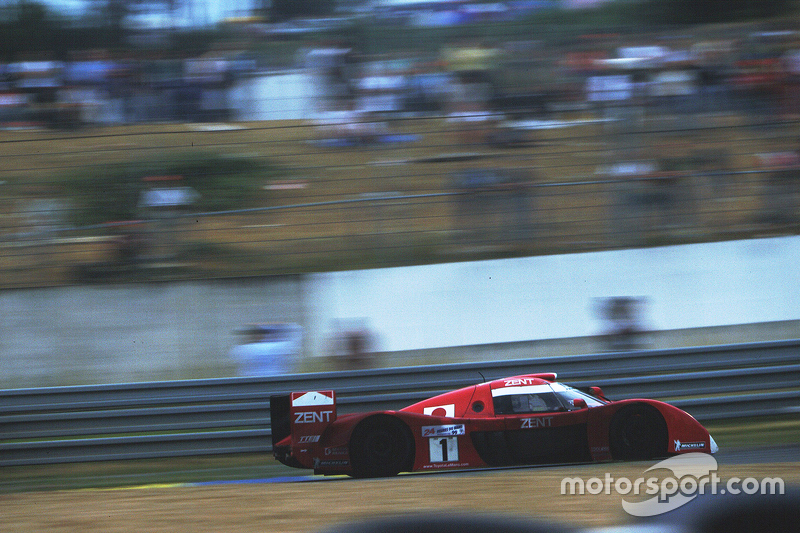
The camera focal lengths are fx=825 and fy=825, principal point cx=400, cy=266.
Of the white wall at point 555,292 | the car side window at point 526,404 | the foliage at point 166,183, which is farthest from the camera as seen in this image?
the foliage at point 166,183

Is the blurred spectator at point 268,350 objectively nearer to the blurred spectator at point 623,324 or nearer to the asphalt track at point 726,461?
the asphalt track at point 726,461

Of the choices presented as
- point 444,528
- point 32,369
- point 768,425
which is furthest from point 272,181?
point 444,528

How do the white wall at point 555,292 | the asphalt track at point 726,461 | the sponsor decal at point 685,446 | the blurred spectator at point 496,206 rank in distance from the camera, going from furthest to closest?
the blurred spectator at point 496,206 < the white wall at point 555,292 < the asphalt track at point 726,461 < the sponsor decal at point 685,446

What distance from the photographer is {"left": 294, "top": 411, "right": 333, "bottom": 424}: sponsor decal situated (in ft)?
18.6

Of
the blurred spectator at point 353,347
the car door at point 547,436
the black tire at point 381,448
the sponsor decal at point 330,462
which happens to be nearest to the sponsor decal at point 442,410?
the black tire at point 381,448

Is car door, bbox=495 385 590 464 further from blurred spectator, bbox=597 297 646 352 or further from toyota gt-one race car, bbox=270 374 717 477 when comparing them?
blurred spectator, bbox=597 297 646 352

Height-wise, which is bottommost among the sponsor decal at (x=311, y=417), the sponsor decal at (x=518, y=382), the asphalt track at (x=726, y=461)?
the asphalt track at (x=726, y=461)

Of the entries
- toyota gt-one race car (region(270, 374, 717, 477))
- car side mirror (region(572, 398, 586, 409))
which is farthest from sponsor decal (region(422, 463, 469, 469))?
car side mirror (region(572, 398, 586, 409))

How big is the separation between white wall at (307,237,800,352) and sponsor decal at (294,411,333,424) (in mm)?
2741

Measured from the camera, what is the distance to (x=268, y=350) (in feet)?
26.2

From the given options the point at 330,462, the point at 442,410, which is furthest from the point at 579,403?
the point at 330,462

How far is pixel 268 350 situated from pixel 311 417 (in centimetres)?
241

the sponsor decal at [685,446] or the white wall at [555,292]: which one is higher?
the white wall at [555,292]

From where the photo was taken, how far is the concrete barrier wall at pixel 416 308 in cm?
839
